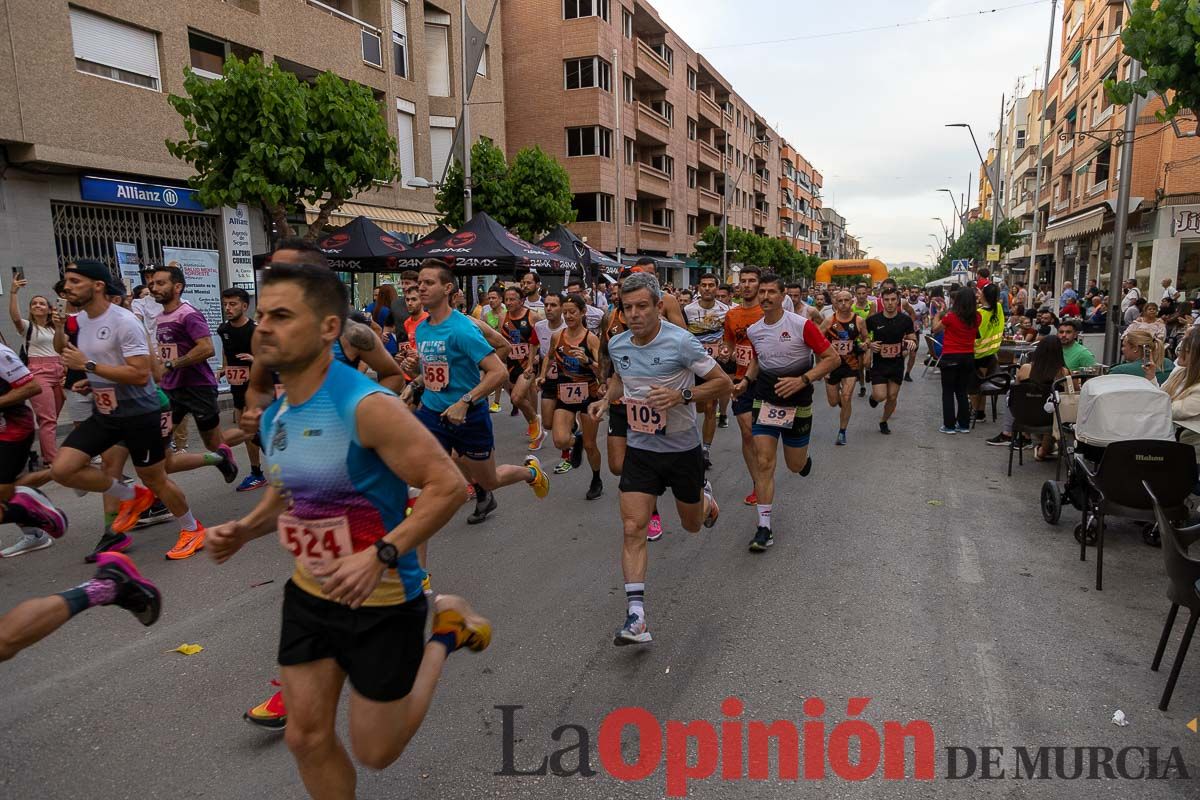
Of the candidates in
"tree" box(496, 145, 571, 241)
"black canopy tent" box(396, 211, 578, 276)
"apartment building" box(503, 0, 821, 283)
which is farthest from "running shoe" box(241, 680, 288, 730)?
"apartment building" box(503, 0, 821, 283)

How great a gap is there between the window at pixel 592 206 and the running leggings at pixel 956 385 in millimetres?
26834

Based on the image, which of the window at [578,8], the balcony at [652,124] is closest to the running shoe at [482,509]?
the window at [578,8]

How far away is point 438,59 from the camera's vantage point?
2461 centimetres

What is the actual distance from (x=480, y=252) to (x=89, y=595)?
1220cm

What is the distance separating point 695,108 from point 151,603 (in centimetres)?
5107

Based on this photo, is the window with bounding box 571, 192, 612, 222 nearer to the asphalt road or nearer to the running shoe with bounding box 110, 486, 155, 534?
the asphalt road

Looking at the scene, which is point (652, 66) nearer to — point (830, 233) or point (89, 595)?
point (89, 595)

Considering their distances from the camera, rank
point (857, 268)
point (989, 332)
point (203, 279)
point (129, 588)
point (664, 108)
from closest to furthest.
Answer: point (129, 588)
point (989, 332)
point (203, 279)
point (857, 268)
point (664, 108)

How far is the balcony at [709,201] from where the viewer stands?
51444 mm

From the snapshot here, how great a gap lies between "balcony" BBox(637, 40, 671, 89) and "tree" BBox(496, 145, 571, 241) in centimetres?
1993

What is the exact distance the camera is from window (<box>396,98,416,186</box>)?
2219 centimetres

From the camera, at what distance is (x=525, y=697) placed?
140 inches

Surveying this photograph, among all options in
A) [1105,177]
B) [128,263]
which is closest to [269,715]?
[128,263]

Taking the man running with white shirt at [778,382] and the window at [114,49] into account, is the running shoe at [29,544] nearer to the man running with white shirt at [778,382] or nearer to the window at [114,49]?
the man running with white shirt at [778,382]
